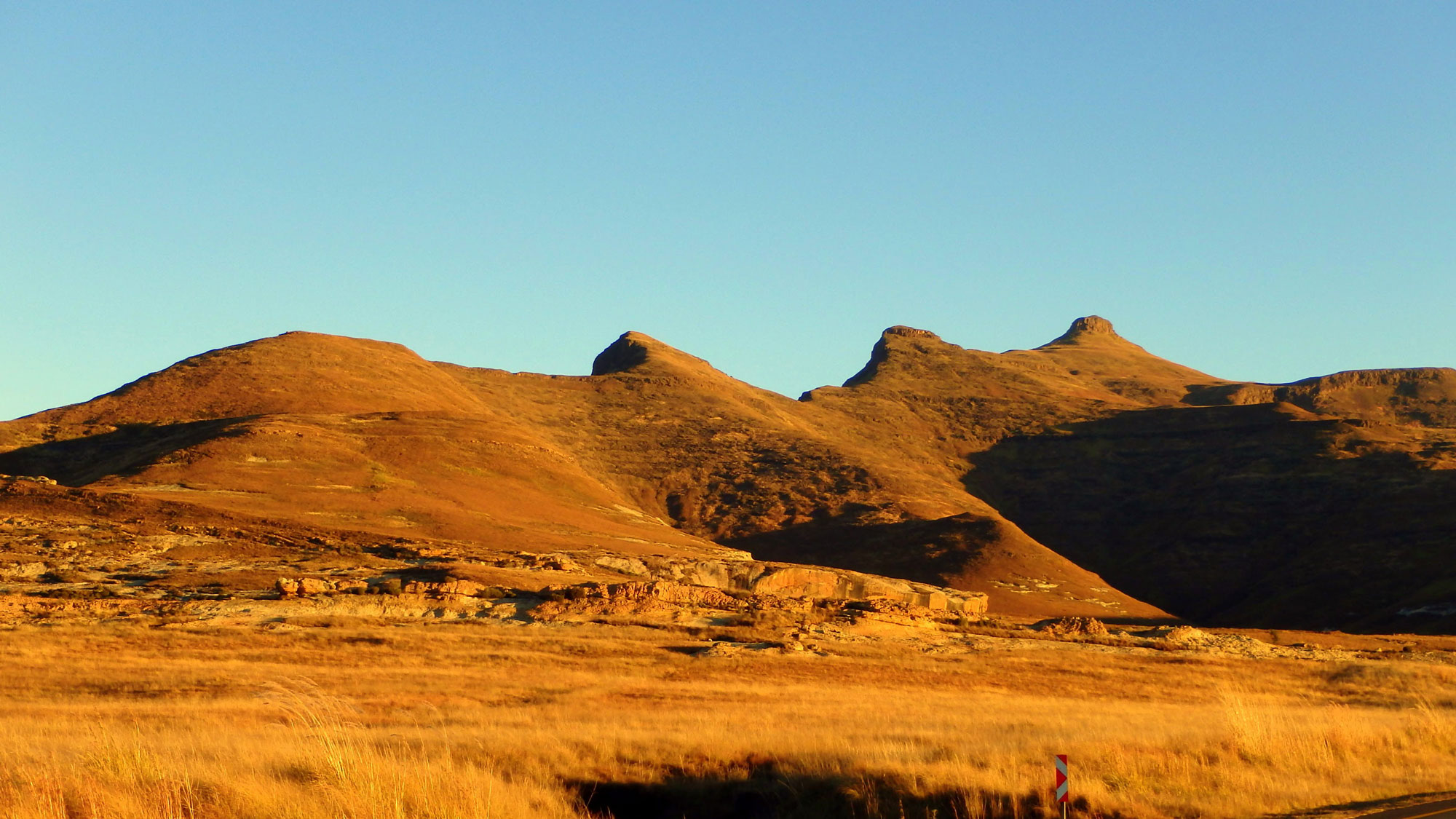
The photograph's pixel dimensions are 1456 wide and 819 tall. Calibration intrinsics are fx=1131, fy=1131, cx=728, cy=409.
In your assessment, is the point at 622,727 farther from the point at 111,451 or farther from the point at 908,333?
the point at 908,333

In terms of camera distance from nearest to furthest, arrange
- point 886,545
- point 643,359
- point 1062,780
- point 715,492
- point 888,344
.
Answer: point 1062,780 < point 886,545 < point 715,492 < point 643,359 < point 888,344

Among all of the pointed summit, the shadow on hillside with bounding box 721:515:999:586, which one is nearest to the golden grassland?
the shadow on hillside with bounding box 721:515:999:586

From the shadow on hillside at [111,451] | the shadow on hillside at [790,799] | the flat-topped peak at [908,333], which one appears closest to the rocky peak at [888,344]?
the flat-topped peak at [908,333]

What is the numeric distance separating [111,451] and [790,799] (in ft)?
235

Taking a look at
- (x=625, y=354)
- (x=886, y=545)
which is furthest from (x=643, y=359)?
(x=886, y=545)

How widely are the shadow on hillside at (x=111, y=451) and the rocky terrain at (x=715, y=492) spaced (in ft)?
1.08

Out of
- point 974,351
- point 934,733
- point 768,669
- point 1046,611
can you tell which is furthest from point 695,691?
point 974,351

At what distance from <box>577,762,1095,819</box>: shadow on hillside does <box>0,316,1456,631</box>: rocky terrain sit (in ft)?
80.8

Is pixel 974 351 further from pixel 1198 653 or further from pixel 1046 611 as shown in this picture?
pixel 1198 653

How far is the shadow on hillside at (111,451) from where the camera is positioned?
220 feet

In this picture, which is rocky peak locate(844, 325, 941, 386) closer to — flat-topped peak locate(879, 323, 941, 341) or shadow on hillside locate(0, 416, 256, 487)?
flat-topped peak locate(879, 323, 941, 341)

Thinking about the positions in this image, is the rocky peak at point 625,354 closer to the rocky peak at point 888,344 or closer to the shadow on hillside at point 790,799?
the rocky peak at point 888,344

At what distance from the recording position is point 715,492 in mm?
104562

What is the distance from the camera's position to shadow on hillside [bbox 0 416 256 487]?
220 ft
